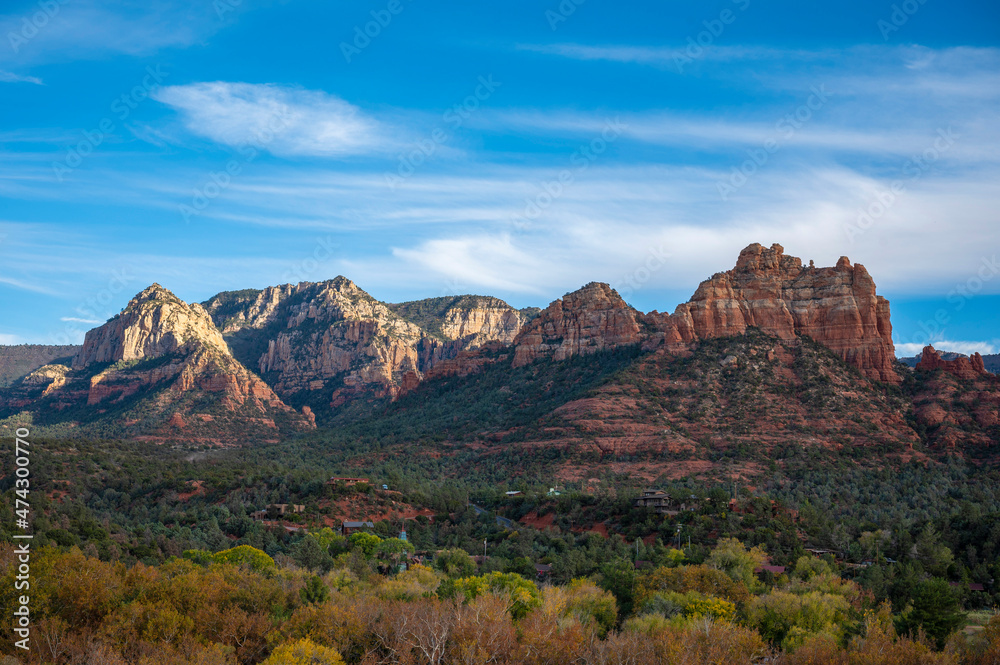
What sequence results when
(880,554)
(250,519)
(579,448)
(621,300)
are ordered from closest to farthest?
(880,554), (250,519), (579,448), (621,300)

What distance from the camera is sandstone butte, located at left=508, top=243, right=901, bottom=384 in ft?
341

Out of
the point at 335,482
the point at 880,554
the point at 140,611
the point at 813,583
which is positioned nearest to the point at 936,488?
the point at 880,554

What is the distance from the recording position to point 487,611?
2959cm

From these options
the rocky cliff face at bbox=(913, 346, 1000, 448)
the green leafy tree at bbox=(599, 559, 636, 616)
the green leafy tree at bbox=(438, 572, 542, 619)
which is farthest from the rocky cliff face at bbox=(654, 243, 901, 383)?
the green leafy tree at bbox=(438, 572, 542, 619)

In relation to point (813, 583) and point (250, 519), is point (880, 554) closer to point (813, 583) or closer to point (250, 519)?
point (813, 583)

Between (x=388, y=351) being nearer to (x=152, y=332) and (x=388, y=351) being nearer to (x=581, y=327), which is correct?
(x=152, y=332)

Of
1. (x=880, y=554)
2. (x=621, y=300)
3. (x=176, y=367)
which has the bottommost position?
(x=880, y=554)

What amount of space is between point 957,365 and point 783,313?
73.4ft

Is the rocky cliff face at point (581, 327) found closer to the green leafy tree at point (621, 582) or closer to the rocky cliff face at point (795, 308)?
the rocky cliff face at point (795, 308)

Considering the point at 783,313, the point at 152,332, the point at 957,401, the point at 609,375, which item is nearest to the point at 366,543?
the point at 609,375

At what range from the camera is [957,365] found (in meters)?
103

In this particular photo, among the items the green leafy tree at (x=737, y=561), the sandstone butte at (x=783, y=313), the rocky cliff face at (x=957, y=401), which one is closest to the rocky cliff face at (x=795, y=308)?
the sandstone butte at (x=783, y=313)

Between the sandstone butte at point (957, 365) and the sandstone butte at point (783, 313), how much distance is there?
554 cm

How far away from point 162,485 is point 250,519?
16.6 metres
